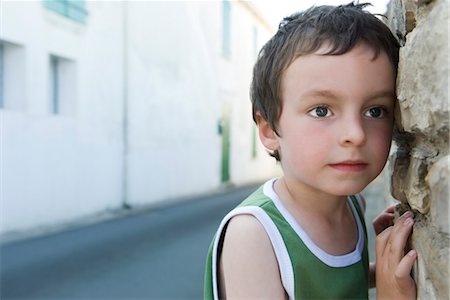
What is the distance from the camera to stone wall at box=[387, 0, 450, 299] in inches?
30.4

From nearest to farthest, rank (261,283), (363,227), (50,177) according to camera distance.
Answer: (261,283)
(363,227)
(50,177)

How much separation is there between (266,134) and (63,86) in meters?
7.08

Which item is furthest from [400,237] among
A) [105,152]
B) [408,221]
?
[105,152]

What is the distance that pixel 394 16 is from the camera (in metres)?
1.21

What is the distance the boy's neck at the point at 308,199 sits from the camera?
122cm

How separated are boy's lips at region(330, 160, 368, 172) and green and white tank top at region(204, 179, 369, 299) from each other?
188 millimetres

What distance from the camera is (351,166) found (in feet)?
3.47

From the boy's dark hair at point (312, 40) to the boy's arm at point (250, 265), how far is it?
0.88 ft

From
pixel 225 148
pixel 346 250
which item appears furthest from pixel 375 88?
pixel 225 148

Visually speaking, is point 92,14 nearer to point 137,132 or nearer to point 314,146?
point 137,132

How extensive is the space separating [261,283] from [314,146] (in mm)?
306

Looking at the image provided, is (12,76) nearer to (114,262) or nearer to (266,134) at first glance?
(114,262)

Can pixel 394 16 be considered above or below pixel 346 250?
above

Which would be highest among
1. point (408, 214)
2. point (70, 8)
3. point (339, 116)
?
point (70, 8)
